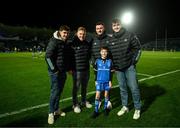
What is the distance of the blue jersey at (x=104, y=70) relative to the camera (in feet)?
18.5

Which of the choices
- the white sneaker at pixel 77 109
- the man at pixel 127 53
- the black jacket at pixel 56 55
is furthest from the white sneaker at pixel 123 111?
Result: the black jacket at pixel 56 55

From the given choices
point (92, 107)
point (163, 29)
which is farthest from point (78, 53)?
point (163, 29)

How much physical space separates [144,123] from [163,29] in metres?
62.8

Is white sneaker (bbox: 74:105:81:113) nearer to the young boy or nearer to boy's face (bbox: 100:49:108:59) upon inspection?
the young boy

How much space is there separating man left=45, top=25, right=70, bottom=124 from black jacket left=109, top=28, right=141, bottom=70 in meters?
1.24

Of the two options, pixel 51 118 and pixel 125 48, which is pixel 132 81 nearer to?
pixel 125 48

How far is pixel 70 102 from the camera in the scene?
689 centimetres

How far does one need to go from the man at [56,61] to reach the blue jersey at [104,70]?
88 centimetres

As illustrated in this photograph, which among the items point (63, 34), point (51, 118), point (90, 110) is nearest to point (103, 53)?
point (63, 34)

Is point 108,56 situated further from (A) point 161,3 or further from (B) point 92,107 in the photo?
(A) point 161,3

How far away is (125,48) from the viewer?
18.2 ft

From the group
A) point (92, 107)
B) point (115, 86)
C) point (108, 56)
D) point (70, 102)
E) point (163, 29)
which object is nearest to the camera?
point (108, 56)

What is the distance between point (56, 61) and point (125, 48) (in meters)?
1.69

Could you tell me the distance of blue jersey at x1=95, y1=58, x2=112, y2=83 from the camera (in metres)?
5.63
